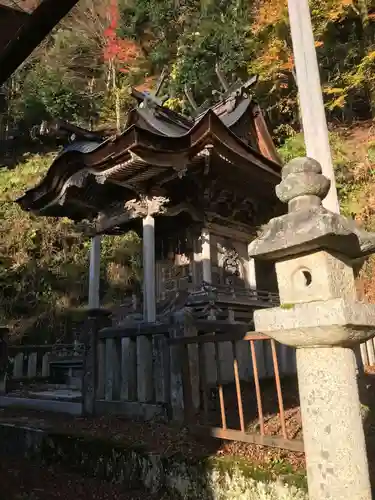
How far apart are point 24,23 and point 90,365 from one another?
4654 millimetres

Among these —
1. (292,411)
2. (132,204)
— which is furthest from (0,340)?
(292,411)

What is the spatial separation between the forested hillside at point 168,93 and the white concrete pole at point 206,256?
7.16 meters

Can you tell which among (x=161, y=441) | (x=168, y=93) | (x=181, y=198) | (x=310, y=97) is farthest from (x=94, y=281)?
(x=168, y=93)

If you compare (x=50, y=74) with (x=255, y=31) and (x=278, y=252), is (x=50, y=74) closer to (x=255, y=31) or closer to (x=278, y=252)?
(x=255, y=31)

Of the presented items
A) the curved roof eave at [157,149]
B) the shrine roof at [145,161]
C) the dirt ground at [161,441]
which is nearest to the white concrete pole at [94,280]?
the shrine roof at [145,161]

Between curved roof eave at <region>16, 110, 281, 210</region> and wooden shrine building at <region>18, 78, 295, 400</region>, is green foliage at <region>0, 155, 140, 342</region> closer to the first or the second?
wooden shrine building at <region>18, 78, 295, 400</region>

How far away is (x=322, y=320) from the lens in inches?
97.4

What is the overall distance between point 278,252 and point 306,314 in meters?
0.44

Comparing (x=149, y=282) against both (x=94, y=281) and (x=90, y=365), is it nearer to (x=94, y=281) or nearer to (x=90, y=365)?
(x=94, y=281)

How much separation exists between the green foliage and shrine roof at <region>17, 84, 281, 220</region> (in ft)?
21.5

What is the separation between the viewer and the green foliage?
14875mm

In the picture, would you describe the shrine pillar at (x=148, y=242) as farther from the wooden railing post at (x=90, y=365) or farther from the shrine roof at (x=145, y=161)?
the wooden railing post at (x=90, y=365)

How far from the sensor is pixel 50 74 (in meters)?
23.6

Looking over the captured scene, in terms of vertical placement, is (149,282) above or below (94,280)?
below
